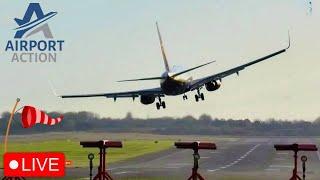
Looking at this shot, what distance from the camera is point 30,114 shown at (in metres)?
27.5

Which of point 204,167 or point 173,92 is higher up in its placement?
point 173,92

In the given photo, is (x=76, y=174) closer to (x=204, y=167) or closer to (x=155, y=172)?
(x=155, y=172)

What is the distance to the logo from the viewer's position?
93.3 feet

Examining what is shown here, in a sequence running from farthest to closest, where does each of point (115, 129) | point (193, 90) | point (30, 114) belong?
1. point (115, 129)
2. point (193, 90)
3. point (30, 114)

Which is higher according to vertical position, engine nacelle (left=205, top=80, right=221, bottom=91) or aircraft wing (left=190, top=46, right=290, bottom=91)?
aircraft wing (left=190, top=46, right=290, bottom=91)

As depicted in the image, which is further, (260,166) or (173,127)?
(173,127)

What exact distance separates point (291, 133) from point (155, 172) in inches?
5083

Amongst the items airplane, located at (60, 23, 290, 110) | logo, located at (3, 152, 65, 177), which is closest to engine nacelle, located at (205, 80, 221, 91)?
airplane, located at (60, 23, 290, 110)

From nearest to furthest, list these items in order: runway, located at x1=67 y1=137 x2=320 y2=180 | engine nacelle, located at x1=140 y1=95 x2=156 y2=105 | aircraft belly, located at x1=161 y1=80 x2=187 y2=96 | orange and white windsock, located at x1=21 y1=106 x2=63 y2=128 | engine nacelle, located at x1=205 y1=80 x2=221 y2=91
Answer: orange and white windsock, located at x1=21 y1=106 x2=63 y2=128 → runway, located at x1=67 y1=137 x2=320 y2=180 → engine nacelle, located at x1=205 y1=80 x2=221 y2=91 → engine nacelle, located at x1=140 y1=95 x2=156 y2=105 → aircraft belly, located at x1=161 y1=80 x2=187 y2=96

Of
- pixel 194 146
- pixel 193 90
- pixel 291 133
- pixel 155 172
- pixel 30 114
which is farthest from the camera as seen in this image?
pixel 291 133

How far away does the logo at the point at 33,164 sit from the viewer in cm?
2844

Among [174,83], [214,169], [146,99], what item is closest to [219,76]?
[174,83]

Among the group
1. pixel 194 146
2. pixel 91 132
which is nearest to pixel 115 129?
pixel 91 132

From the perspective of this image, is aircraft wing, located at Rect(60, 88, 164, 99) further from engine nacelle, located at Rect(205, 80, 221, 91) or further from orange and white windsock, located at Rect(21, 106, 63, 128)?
orange and white windsock, located at Rect(21, 106, 63, 128)
